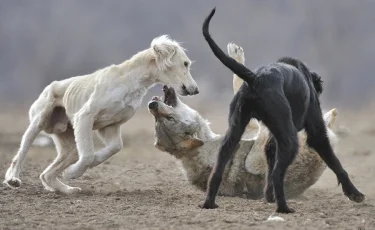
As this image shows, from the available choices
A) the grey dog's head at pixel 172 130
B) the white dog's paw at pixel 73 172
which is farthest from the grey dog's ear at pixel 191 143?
the white dog's paw at pixel 73 172

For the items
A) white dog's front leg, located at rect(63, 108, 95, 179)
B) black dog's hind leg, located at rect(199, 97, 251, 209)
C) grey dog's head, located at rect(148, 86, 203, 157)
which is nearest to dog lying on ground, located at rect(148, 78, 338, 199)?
grey dog's head, located at rect(148, 86, 203, 157)

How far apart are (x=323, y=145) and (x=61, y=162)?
291 cm

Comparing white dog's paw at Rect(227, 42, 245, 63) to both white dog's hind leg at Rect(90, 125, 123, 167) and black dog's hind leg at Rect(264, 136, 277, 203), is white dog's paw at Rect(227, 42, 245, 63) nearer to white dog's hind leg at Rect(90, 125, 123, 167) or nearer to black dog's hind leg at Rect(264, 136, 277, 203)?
white dog's hind leg at Rect(90, 125, 123, 167)

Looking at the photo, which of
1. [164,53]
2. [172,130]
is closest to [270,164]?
[172,130]

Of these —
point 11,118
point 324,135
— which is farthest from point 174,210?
point 11,118

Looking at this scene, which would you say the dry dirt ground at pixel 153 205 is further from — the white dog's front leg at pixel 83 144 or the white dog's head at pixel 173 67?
the white dog's head at pixel 173 67

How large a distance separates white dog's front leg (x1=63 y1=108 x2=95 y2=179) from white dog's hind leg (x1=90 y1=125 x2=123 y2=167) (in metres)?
0.14

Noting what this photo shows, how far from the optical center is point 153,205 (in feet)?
20.0

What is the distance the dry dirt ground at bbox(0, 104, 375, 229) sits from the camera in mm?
5008

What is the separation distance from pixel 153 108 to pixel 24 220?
2.15 meters

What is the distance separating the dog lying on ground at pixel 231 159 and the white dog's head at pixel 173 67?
237 millimetres

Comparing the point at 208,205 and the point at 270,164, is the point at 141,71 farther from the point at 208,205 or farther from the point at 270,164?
the point at 208,205

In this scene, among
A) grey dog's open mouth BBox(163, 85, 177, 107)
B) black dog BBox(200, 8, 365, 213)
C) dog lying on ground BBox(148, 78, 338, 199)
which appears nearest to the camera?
black dog BBox(200, 8, 365, 213)

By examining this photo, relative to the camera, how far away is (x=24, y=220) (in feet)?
17.5
